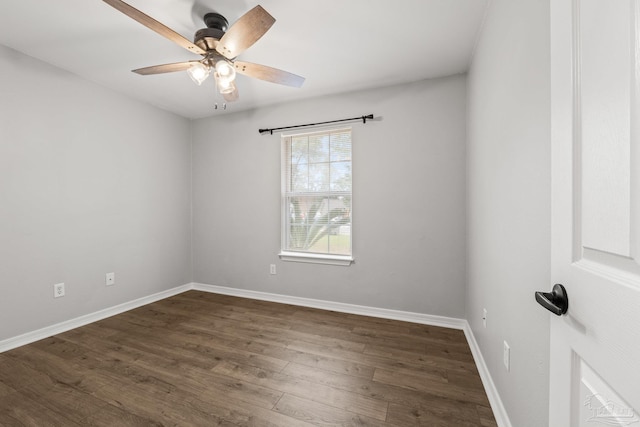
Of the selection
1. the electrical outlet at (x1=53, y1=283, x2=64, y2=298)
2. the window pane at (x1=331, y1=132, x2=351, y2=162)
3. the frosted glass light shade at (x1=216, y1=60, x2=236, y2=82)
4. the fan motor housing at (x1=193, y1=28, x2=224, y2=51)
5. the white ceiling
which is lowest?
the electrical outlet at (x1=53, y1=283, x2=64, y2=298)

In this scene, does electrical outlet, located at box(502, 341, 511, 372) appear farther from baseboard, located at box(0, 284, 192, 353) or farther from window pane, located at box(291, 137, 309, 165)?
baseboard, located at box(0, 284, 192, 353)

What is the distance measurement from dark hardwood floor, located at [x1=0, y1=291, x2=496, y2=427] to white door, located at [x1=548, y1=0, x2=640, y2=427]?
1.07 metres

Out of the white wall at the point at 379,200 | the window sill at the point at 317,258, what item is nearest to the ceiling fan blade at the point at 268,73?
the white wall at the point at 379,200

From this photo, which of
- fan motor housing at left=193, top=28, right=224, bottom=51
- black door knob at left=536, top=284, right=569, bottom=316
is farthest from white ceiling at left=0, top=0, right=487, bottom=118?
black door knob at left=536, top=284, right=569, bottom=316

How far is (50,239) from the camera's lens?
2.30 metres

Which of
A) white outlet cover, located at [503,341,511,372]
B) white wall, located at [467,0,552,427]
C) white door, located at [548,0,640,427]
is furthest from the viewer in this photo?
white outlet cover, located at [503,341,511,372]

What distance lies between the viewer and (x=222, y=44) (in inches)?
63.7

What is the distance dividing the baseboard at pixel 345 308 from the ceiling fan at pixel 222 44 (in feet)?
7.60

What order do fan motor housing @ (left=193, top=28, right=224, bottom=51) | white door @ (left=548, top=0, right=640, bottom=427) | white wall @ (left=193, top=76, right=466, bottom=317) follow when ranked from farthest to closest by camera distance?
white wall @ (left=193, top=76, right=466, bottom=317)
fan motor housing @ (left=193, top=28, right=224, bottom=51)
white door @ (left=548, top=0, right=640, bottom=427)

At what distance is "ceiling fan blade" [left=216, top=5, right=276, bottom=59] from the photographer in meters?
1.34

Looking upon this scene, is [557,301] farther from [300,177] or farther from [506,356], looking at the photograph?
[300,177]

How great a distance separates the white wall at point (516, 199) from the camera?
921mm

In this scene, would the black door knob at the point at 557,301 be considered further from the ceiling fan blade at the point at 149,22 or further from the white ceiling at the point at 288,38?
the ceiling fan blade at the point at 149,22

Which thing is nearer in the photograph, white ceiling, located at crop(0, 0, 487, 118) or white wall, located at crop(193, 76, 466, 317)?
white ceiling, located at crop(0, 0, 487, 118)
